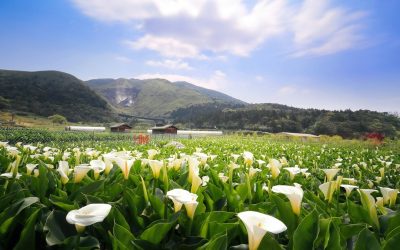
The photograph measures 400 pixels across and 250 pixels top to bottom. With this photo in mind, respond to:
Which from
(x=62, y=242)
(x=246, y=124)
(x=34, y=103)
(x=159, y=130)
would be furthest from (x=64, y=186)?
(x=34, y=103)

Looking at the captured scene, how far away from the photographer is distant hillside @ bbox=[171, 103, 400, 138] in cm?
6800

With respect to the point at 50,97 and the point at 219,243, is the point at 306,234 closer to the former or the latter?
the point at 219,243

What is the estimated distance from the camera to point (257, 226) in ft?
3.63

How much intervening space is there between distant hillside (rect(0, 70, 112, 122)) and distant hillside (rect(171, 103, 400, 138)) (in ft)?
155

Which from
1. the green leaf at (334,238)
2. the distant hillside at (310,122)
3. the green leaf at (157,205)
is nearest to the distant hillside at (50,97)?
the distant hillside at (310,122)

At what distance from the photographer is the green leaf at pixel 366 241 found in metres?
1.13

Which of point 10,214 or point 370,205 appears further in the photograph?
point 370,205

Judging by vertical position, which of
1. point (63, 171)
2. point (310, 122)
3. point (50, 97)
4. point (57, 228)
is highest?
point (50, 97)

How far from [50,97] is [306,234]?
142m

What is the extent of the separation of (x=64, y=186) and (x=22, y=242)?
1004mm

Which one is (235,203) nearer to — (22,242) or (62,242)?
(62,242)

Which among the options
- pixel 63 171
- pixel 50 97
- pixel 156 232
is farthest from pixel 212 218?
pixel 50 97

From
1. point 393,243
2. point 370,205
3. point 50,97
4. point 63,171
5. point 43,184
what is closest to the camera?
point 393,243

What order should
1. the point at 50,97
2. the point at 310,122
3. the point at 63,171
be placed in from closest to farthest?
the point at 63,171 < the point at 310,122 < the point at 50,97
